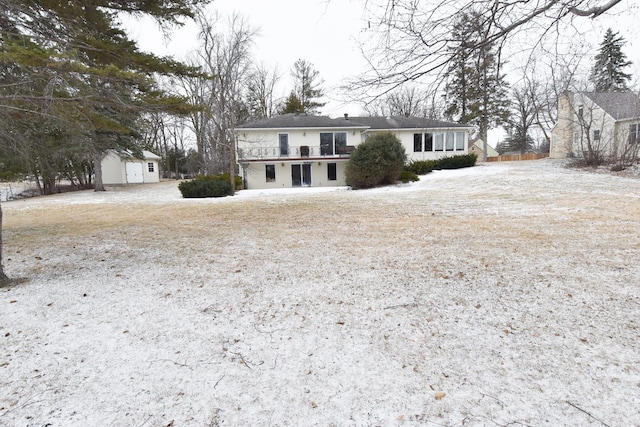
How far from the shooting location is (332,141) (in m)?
24.0

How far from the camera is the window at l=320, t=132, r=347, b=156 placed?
2391 cm

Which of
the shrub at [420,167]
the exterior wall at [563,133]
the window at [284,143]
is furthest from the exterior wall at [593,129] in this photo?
the window at [284,143]

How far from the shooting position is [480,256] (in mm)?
4984

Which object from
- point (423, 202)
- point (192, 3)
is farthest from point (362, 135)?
point (192, 3)

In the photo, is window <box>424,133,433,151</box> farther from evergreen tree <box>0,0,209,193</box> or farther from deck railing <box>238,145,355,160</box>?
evergreen tree <box>0,0,209,193</box>

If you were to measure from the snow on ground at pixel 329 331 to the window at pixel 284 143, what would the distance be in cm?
1786

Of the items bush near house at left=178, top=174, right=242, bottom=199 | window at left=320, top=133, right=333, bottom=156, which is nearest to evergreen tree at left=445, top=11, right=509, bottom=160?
bush near house at left=178, top=174, right=242, bottom=199

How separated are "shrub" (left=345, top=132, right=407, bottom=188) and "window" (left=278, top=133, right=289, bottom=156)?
22.3 ft

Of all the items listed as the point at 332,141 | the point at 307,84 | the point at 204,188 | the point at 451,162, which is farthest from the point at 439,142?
the point at 204,188

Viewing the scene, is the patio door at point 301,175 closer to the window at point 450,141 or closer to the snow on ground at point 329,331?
the window at point 450,141

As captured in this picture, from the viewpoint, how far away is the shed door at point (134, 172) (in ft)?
102

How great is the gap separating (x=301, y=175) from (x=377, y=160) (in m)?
7.84

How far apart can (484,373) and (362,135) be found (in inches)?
931

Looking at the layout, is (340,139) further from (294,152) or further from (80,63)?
(80,63)
